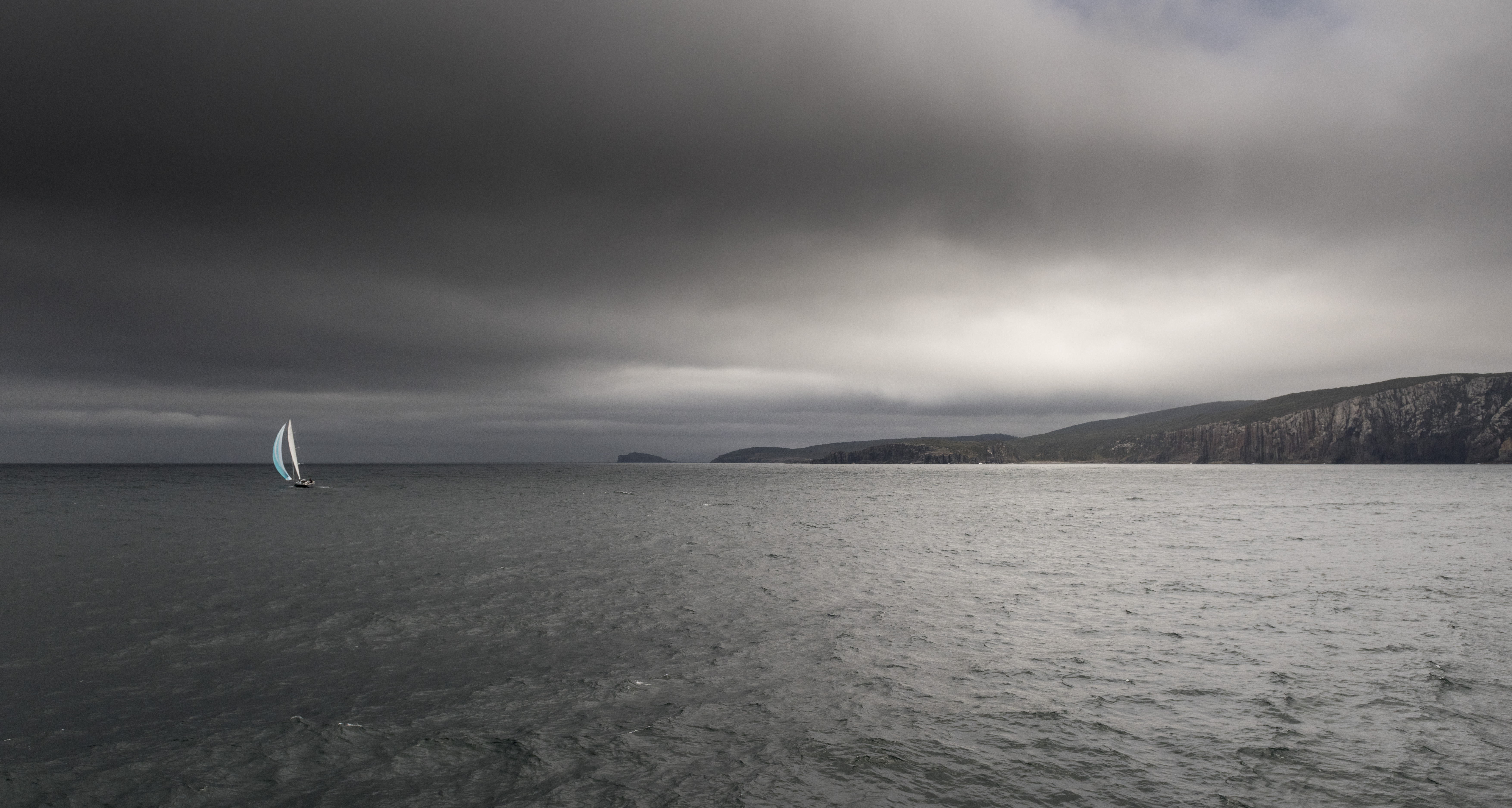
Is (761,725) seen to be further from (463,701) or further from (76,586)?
(76,586)

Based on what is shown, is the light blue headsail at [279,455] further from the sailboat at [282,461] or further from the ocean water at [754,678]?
the ocean water at [754,678]

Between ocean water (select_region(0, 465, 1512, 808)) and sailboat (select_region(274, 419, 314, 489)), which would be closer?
ocean water (select_region(0, 465, 1512, 808))

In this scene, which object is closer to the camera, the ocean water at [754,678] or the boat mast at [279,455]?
the ocean water at [754,678]

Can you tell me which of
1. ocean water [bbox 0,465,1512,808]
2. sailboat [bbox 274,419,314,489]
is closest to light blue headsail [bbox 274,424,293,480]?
sailboat [bbox 274,419,314,489]

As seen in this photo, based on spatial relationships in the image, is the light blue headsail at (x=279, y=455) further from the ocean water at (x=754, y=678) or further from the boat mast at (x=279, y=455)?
the ocean water at (x=754, y=678)

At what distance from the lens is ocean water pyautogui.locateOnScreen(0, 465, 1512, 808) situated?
16188 mm

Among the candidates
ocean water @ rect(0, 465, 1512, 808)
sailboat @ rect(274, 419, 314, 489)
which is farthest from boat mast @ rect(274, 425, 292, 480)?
ocean water @ rect(0, 465, 1512, 808)

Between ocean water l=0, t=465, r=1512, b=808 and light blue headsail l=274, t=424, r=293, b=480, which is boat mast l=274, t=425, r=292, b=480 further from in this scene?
ocean water l=0, t=465, r=1512, b=808

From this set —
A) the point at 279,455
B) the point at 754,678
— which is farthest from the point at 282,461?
the point at 754,678

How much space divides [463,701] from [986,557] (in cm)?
4544

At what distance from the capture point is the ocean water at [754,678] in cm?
1619

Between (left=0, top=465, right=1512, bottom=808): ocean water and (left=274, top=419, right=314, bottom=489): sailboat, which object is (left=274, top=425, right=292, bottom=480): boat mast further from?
(left=0, top=465, right=1512, bottom=808): ocean water

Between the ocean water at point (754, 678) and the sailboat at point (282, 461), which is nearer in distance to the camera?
the ocean water at point (754, 678)

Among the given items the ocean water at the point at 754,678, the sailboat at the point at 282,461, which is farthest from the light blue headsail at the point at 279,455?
the ocean water at the point at 754,678
